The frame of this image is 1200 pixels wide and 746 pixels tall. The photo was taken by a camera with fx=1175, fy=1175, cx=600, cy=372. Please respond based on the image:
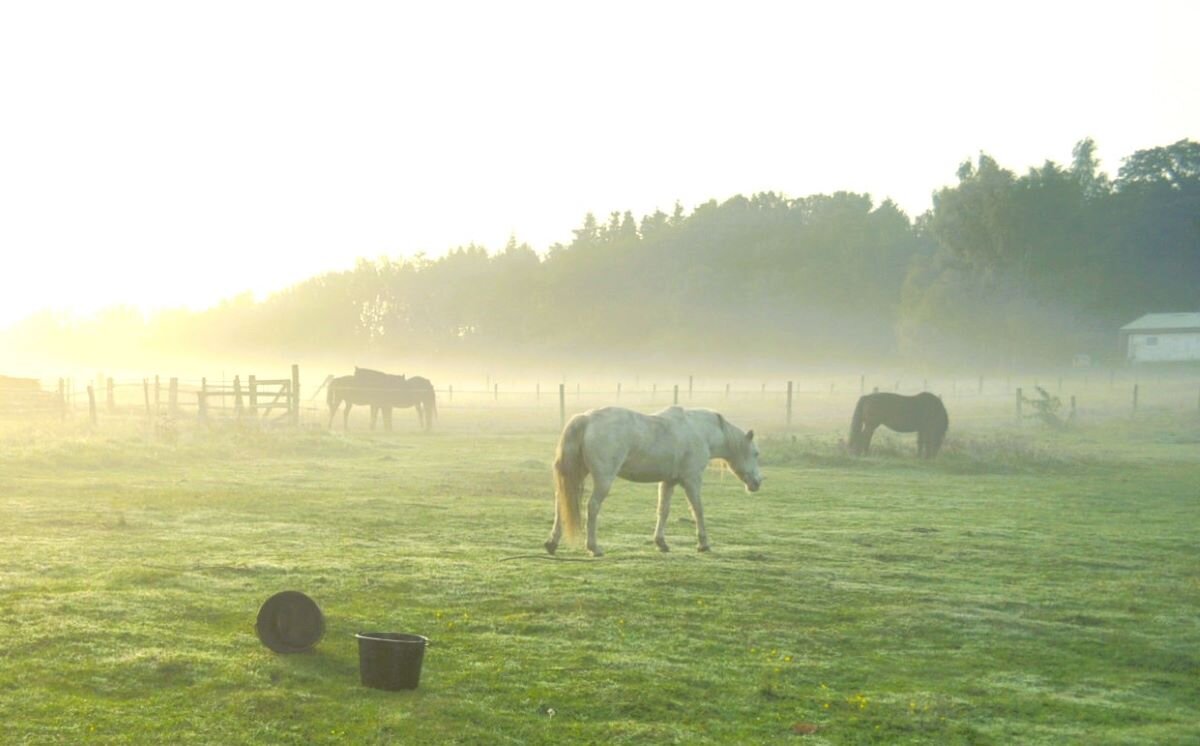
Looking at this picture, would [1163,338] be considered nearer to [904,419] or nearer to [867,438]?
[904,419]

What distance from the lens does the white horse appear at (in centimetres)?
1341

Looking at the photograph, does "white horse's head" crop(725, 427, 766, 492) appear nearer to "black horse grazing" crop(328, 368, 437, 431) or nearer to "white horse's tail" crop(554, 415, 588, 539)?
"white horse's tail" crop(554, 415, 588, 539)

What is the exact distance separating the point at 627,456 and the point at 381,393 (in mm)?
29595

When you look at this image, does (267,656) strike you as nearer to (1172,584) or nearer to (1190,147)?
(1172,584)

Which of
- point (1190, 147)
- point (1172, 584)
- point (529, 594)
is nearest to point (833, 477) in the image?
point (1172, 584)

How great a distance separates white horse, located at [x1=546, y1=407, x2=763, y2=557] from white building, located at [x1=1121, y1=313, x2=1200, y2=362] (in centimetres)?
6846

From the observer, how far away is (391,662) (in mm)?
8023

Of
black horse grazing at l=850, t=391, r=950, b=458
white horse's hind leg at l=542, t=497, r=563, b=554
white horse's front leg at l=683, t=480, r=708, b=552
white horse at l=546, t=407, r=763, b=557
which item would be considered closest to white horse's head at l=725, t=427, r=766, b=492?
white horse at l=546, t=407, r=763, b=557

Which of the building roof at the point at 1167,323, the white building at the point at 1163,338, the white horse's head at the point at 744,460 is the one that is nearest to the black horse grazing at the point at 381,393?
the white horse's head at the point at 744,460

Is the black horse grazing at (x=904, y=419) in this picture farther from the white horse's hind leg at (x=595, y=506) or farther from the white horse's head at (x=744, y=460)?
the white horse's hind leg at (x=595, y=506)

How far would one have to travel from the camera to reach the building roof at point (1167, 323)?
75188 millimetres

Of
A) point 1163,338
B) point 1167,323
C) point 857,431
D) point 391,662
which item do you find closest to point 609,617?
point 391,662

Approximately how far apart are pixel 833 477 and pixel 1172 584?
12304mm

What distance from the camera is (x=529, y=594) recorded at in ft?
36.7
